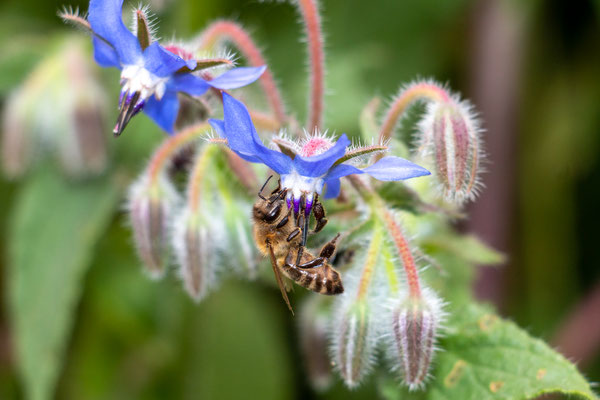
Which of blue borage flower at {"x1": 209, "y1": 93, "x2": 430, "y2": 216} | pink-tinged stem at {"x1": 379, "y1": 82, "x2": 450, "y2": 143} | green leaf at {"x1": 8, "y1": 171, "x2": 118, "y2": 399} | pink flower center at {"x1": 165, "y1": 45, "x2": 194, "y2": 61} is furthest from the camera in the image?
Result: green leaf at {"x1": 8, "y1": 171, "x2": 118, "y2": 399}

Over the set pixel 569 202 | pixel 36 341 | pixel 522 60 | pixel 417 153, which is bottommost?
pixel 36 341

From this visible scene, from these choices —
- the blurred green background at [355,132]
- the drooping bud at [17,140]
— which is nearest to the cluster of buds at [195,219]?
the drooping bud at [17,140]

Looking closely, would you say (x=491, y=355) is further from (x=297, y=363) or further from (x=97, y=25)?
(x=297, y=363)

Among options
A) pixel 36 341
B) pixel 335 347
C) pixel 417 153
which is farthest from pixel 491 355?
pixel 36 341

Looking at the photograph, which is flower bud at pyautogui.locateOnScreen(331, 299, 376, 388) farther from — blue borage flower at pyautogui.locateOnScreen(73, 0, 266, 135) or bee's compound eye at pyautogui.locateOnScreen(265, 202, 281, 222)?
blue borage flower at pyautogui.locateOnScreen(73, 0, 266, 135)

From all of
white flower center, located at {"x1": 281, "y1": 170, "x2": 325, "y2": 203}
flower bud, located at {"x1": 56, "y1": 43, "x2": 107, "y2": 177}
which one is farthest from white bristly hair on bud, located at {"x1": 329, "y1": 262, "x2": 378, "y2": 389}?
flower bud, located at {"x1": 56, "y1": 43, "x2": 107, "y2": 177}

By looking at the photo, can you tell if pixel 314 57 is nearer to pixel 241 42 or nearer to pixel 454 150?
pixel 241 42
